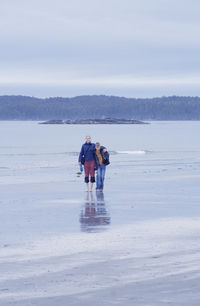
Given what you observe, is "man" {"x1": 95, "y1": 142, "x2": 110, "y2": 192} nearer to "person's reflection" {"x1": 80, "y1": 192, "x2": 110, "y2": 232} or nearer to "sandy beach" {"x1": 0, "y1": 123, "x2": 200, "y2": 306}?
"sandy beach" {"x1": 0, "y1": 123, "x2": 200, "y2": 306}

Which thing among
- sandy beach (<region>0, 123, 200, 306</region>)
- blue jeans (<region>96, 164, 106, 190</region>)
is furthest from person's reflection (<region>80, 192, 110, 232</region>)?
blue jeans (<region>96, 164, 106, 190</region>)

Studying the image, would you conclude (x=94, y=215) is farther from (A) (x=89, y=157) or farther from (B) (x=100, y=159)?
(B) (x=100, y=159)

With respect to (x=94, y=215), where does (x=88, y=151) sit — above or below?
above

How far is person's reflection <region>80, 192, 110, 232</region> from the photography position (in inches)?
683

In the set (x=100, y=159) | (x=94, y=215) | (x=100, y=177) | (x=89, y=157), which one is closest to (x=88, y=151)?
(x=89, y=157)

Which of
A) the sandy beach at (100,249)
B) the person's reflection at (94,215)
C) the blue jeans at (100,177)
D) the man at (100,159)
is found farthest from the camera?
the blue jeans at (100,177)

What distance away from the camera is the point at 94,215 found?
19719 mm

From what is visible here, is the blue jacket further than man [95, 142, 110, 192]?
No

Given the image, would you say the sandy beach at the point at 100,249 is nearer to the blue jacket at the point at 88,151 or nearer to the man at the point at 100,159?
the man at the point at 100,159

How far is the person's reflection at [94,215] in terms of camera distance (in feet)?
57.0

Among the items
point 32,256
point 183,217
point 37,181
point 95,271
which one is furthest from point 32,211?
point 37,181

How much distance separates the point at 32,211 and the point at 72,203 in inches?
100

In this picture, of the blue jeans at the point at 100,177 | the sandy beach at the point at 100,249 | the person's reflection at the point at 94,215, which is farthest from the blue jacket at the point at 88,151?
the person's reflection at the point at 94,215

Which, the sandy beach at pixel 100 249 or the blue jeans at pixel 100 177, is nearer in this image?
the sandy beach at pixel 100 249
